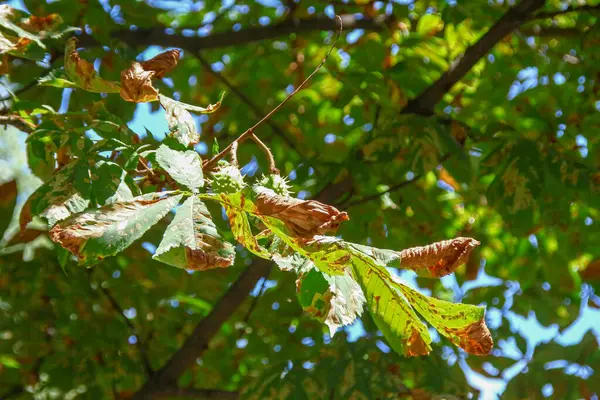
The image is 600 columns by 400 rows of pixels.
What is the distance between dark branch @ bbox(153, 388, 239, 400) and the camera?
2389 mm

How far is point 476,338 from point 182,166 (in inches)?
20.6

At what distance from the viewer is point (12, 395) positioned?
284 centimetres

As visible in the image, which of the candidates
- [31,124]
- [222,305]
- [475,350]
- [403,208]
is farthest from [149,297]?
[475,350]

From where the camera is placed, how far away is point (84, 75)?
4.47ft

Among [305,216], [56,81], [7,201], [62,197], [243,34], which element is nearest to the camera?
[305,216]

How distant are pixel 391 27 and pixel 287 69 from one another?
0.61 metres

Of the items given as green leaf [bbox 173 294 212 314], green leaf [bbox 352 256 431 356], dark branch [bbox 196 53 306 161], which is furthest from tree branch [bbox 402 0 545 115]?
green leaf [bbox 352 256 431 356]

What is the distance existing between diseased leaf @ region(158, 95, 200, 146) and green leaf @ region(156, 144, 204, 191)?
0.10 metres

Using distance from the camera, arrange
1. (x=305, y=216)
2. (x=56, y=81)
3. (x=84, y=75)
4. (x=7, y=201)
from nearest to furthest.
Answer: (x=305, y=216), (x=84, y=75), (x=56, y=81), (x=7, y=201)

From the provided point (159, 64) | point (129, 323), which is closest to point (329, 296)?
point (159, 64)

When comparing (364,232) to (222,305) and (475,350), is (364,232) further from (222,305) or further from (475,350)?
(475,350)

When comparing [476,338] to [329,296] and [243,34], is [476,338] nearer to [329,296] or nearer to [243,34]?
[329,296]

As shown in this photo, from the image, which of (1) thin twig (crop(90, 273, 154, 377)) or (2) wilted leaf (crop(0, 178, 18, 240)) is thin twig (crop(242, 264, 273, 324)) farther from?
(2) wilted leaf (crop(0, 178, 18, 240))

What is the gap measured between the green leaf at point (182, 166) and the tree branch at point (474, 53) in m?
1.55
